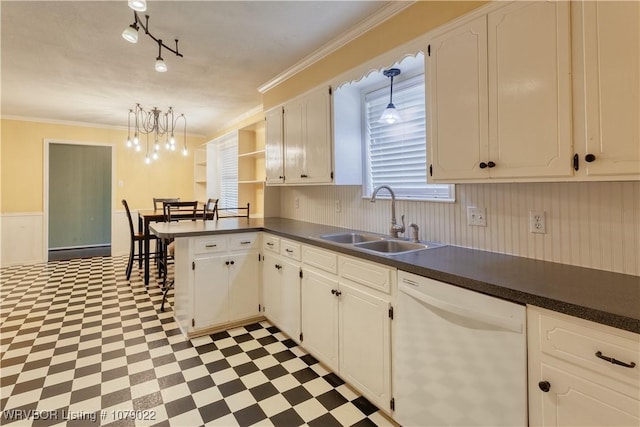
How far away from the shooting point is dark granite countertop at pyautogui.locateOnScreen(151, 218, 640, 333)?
970 mm

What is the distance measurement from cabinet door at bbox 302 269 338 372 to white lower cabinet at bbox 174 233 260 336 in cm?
75

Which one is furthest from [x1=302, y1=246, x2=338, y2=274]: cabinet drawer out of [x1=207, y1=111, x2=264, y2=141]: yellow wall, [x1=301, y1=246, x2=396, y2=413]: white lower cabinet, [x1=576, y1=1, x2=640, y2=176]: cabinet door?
[x1=207, y1=111, x2=264, y2=141]: yellow wall

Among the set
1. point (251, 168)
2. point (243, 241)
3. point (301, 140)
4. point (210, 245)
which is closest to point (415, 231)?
point (301, 140)

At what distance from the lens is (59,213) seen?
670cm

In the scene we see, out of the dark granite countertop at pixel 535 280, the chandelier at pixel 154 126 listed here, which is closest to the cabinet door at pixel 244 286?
the dark granite countertop at pixel 535 280

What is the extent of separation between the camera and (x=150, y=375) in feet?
6.93

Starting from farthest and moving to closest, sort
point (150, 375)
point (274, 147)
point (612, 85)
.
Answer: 1. point (274, 147)
2. point (150, 375)
3. point (612, 85)

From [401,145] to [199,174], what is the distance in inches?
213

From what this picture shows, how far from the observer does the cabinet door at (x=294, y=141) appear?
2.98 meters

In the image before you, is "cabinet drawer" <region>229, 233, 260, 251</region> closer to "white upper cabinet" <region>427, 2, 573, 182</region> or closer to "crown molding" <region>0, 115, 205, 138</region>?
"white upper cabinet" <region>427, 2, 573, 182</region>

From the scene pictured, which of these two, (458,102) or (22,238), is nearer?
(458,102)

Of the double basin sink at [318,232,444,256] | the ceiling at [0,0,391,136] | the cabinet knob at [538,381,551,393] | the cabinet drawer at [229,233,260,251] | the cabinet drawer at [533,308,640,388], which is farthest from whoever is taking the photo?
the cabinet drawer at [229,233,260,251]

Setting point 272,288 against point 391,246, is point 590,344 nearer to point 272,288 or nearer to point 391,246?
point 391,246

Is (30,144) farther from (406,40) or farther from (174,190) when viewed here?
(406,40)
